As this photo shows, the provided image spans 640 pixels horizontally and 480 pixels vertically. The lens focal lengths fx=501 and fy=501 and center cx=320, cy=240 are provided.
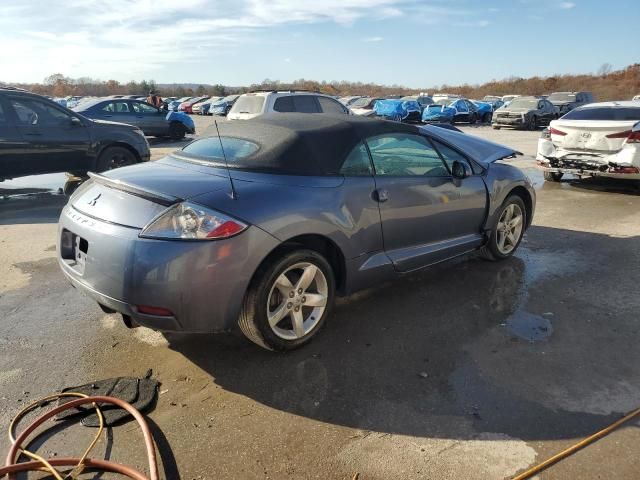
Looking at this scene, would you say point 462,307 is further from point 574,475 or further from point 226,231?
point 226,231

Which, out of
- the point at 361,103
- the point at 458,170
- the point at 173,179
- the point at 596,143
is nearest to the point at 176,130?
the point at 361,103

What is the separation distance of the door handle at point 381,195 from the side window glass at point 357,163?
160 millimetres

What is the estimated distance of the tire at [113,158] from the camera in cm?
901

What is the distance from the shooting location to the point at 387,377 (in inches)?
122

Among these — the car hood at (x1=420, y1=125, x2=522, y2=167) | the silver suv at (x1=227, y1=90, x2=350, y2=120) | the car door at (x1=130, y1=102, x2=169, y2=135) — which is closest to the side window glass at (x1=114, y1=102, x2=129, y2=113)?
the car door at (x1=130, y1=102, x2=169, y2=135)

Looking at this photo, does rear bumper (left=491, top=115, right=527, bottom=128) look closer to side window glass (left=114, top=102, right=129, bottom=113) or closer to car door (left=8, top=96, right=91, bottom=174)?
side window glass (left=114, top=102, right=129, bottom=113)

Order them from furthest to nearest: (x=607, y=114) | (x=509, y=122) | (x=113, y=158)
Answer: (x=509, y=122), (x=113, y=158), (x=607, y=114)

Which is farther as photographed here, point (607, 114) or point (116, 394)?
point (607, 114)

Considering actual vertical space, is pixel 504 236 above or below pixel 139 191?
below

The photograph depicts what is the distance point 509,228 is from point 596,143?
445 cm

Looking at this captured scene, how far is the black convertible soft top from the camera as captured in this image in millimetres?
3441

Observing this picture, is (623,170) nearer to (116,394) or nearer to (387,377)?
(387,377)

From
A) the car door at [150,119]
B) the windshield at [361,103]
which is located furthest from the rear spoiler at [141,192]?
the windshield at [361,103]

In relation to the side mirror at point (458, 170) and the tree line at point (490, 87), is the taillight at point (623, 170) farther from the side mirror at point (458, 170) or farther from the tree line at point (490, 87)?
the tree line at point (490, 87)
